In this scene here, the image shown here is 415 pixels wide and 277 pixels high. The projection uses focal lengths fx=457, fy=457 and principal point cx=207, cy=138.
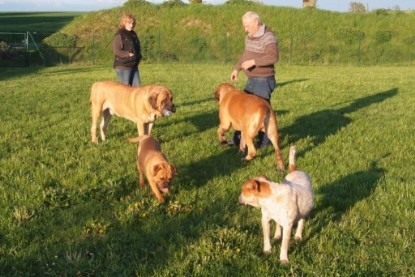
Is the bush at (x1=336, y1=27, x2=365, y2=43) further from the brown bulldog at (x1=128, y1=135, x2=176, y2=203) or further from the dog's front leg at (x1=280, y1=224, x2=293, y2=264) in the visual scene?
the dog's front leg at (x1=280, y1=224, x2=293, y2=264)

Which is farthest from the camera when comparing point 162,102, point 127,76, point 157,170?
point 127,76

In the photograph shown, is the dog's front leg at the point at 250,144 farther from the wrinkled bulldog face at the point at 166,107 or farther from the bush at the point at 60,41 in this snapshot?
the bush at the point at 60,41

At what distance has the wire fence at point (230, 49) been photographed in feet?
106

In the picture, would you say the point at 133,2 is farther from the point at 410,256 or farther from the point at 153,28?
the point at 410,256

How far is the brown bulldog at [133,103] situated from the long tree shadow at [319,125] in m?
2.43

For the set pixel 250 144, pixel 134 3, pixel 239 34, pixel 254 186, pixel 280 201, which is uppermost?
pixel 134 3

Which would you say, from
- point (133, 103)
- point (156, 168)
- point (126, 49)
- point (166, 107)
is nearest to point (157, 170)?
point (156, 168)

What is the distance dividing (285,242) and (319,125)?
6.34 metres

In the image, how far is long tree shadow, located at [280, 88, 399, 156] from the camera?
8.73m

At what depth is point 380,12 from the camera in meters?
41.0

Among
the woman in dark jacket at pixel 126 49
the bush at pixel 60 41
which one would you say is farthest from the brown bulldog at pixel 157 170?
the bush at pixel 60 41

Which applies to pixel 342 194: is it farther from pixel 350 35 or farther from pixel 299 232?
pixel 350 35

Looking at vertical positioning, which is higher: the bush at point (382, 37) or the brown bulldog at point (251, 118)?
the bush at point (382, 37)

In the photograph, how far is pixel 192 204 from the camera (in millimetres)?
5328
